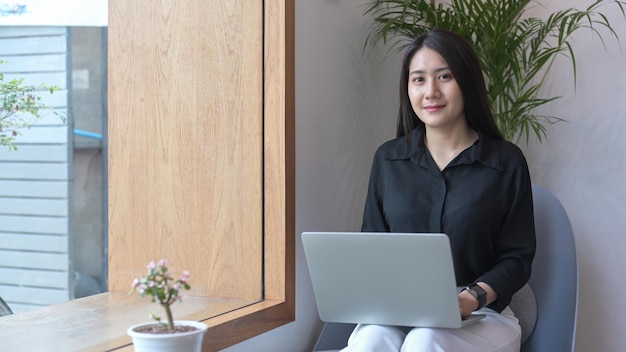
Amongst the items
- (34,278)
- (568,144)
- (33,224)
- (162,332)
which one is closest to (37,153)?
(33,224)

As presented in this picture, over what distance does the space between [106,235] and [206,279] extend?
337mm

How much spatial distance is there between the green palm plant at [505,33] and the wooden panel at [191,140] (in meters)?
0.64

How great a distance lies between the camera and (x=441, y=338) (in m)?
1.76

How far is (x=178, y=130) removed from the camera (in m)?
2.28

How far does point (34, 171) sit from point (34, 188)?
1.8 inches

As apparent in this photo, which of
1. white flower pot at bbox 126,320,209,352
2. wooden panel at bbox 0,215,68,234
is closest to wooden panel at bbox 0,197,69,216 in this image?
wooden panel at bbox 0,215,68,234

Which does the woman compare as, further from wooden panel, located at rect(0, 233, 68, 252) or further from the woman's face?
wooden panel, located at rect(0, 233, 68, 252)

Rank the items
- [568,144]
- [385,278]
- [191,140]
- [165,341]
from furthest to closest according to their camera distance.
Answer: [568,144], [191,140], [385,278], [165,341]

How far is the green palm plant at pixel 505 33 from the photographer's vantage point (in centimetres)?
265

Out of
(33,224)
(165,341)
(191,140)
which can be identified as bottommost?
(165,341)

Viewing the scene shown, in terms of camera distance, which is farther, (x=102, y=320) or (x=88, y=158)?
(x=88, y=158)

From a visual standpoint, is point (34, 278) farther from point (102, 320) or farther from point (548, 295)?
point (548, 295)

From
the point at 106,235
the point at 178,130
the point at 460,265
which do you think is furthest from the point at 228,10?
the point at 460,265

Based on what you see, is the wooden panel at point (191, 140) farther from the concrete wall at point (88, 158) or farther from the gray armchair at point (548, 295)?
the gray armchair at point (548, 295)
